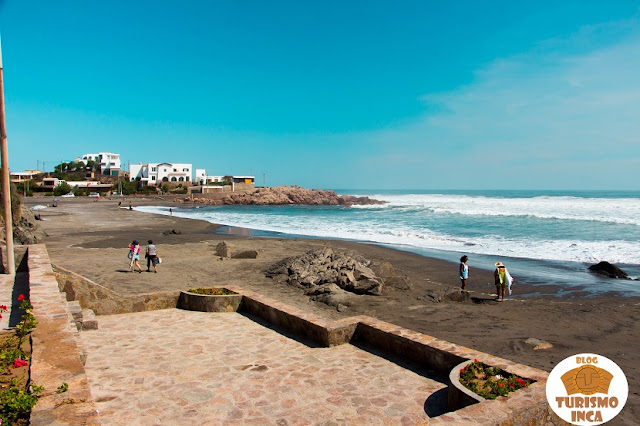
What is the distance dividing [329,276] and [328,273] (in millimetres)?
252

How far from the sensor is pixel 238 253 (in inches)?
787

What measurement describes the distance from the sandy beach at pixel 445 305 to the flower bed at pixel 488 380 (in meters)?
1.90

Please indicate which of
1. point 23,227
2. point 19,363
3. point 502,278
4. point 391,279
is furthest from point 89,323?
point 23,227

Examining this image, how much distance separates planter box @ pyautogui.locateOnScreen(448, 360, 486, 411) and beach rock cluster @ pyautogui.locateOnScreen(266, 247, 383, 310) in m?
7.06

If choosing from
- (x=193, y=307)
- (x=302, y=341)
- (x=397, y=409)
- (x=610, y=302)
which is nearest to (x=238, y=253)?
(x=193, y=307)

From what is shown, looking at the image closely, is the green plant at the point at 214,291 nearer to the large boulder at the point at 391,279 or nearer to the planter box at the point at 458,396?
the large boulder at the point at 391,279

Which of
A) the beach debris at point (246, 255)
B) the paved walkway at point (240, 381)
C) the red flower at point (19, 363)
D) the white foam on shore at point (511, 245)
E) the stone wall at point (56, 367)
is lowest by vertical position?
the white foam on shore at point (511, 245)

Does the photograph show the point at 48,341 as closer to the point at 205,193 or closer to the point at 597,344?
the point at 597,344

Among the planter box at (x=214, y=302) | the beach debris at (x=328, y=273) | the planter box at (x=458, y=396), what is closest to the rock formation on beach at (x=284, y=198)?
the beach debris at (x=328, y=273)

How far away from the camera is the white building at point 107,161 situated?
114 m

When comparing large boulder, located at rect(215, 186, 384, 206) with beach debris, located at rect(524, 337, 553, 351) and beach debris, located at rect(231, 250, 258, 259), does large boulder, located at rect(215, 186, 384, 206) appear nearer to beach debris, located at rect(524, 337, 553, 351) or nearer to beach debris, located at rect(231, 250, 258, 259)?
beach debris, located at rect(231, 250, 258, 259)

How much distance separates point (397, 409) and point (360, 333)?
236 cm

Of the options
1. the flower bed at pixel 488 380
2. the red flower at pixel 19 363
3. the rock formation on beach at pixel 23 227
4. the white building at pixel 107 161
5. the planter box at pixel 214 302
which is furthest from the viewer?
the white building at pixel 107 161

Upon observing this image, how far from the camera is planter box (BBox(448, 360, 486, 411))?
4645 millimetres
